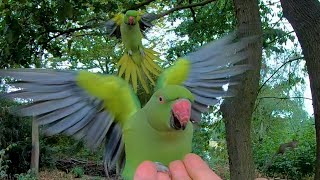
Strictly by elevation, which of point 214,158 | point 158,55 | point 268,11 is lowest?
point 214,158

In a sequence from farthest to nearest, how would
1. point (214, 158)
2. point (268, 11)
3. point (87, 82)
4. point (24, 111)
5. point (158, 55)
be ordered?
1. point (214, 158)
2. point (268, 11)
3. point (158, 55)
4. point (87, 82)
5. point (24, 111)

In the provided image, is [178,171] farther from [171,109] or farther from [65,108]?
[65,108]

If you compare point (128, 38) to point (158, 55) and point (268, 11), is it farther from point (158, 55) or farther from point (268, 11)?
point (268, 11)

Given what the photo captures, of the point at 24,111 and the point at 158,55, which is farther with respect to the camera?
the point at 158,55

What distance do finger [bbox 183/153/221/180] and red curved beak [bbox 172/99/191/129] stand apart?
3.5 inches

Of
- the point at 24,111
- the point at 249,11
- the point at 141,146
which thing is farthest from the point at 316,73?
the point at 24,111

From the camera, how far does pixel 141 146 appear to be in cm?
102

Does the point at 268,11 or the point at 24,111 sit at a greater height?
the point at 268,11

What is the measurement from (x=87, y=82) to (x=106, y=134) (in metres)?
0.16

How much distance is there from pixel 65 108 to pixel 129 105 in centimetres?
15

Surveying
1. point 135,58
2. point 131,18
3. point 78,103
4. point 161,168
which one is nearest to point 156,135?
point 161,168

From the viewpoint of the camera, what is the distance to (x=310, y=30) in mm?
2564

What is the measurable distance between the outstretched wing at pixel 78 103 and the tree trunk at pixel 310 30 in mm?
1716

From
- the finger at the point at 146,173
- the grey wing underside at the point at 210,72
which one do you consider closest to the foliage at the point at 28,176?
the grey wing underside at the point at 210,72
